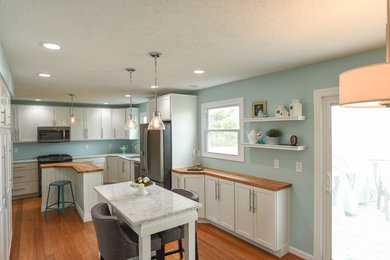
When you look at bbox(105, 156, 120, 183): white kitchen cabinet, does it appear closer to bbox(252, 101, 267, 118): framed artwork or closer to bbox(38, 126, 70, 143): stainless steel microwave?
bbox(38, 126, 70, 143): stainless steel microwave

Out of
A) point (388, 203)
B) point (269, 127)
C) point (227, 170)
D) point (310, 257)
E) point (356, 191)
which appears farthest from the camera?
point (227, 170)

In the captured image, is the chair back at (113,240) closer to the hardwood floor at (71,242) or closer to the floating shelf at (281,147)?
the hardwood floor at (71,242)

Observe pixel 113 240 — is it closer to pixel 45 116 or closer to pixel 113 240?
pixel 113 240

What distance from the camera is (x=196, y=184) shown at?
13.3ft

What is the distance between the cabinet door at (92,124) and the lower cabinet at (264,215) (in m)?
5.19

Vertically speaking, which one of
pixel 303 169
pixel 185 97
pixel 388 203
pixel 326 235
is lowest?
pixel 326 235

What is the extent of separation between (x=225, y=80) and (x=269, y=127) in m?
1.07

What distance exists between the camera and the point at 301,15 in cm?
163

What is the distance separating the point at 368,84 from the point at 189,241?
209 cm

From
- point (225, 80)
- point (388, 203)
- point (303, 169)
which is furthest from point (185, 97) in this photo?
point (388, 203)

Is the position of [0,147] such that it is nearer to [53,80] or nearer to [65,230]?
[53,80]

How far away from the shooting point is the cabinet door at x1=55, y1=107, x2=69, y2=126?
6.52 m

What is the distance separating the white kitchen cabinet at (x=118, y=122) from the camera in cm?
740

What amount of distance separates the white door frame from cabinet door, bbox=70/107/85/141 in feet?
20.3
